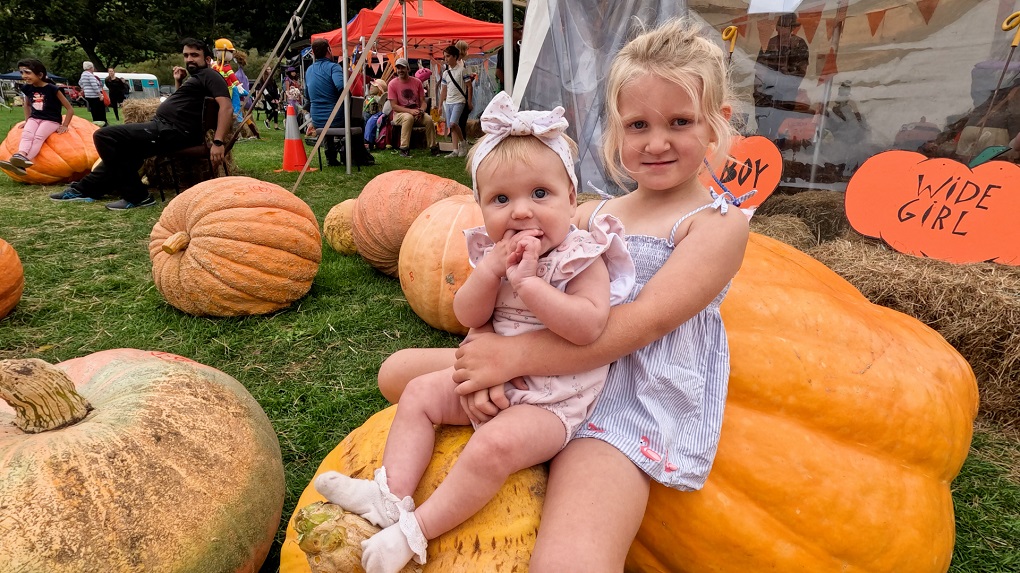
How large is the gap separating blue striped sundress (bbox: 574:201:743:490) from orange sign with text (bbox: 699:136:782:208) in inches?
138

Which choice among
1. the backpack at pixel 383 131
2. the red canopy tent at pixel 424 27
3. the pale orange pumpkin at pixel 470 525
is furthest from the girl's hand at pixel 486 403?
the red canopy tent at pixel 424 27

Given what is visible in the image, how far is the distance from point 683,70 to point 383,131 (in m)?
14.2

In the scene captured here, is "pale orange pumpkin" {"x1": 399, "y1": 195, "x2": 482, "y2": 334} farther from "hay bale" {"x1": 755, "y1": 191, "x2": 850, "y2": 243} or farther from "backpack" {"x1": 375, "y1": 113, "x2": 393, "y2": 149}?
"backpack" {"x1": 375, "y1": 113, "x2": 393, "y2": 149}

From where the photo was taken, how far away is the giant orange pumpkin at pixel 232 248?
3527 millimetres

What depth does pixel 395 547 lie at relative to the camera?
128 cm

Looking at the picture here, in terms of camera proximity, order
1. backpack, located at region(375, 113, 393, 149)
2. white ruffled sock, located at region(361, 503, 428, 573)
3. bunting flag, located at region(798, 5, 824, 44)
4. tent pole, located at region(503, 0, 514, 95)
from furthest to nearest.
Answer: backpack, located at region(375, 113, 393, 149) → tent pole, located at region(503, 0, 514, 95) → bunting flag, located at region(798, 5, 824, 44) → white ruffled sock, located at region(361, 503, 428, 573)

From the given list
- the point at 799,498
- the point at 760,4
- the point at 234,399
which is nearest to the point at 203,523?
the point at 234,399

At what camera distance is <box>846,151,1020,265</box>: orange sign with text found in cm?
350

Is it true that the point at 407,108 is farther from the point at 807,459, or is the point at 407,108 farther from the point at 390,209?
the point at 807,459

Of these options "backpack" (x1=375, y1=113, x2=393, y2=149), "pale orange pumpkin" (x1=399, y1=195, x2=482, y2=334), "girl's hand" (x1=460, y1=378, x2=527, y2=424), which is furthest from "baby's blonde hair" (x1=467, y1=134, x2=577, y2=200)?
"backpack" (x1=375, y1=113, x2=393, y2=149)

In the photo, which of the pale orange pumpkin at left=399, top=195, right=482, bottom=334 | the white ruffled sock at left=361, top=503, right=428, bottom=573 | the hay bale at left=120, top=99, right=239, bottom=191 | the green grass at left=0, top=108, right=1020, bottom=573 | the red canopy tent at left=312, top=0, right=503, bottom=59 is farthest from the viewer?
the red canopy tent at left=312, top=0, right=503, bottom=59

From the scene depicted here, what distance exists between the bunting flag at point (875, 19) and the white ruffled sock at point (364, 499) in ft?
16.7

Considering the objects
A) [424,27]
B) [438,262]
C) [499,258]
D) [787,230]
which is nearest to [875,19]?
[787,230]

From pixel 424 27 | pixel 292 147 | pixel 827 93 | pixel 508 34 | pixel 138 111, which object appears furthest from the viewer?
pixel 424 27
